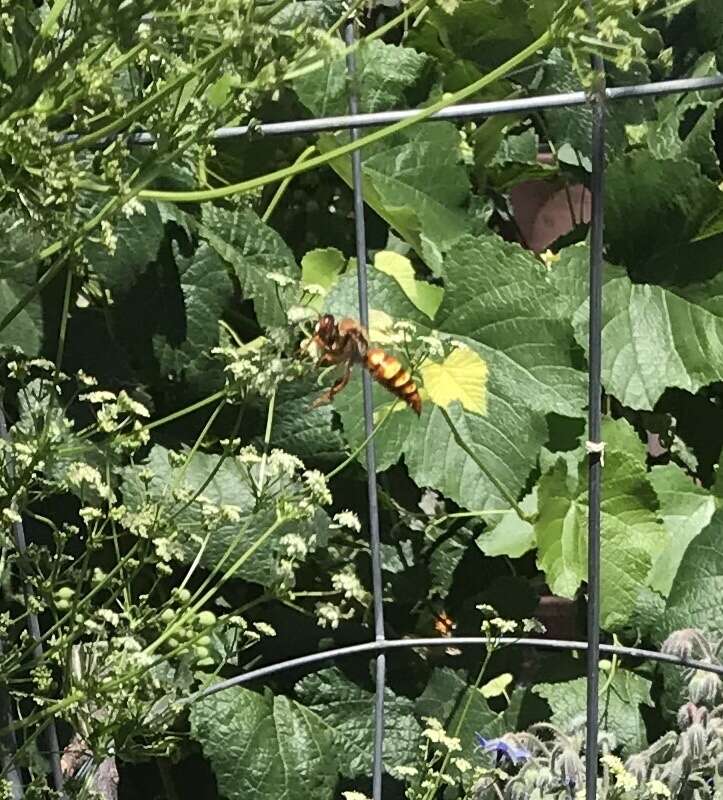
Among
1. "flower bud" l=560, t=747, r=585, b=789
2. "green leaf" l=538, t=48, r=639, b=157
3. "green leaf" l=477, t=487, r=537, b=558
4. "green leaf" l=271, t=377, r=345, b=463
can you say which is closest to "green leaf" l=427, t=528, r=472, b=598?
"green leaf" l=477, t=487, r=537, b=558

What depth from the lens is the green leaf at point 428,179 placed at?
1100 millimetres

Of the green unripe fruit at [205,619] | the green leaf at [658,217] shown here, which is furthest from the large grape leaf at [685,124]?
the green unripe fruit at [205,619]

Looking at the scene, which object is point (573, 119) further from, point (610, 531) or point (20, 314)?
point (20, 314)

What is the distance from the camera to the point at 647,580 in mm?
1062

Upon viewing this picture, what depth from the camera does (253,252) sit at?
1025mm

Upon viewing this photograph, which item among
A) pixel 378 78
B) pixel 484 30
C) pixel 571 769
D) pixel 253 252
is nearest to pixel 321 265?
pixel 253 252

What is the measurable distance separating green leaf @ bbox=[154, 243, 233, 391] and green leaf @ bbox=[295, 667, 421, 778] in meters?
0.30

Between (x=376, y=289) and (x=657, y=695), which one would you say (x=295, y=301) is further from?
(x=657, y=695)

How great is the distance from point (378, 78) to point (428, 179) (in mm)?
102

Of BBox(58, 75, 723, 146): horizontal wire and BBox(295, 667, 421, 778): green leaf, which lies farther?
BBox(295, 667, 421, 778): green leaf

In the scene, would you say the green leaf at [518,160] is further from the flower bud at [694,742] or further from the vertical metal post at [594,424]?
the flower bud at [694,742]

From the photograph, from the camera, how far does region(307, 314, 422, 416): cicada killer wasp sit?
0.70m

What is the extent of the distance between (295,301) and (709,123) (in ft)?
1.57

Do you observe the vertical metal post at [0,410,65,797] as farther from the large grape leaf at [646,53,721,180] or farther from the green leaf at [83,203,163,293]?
the large grape leaf at [646,53,721,180]
